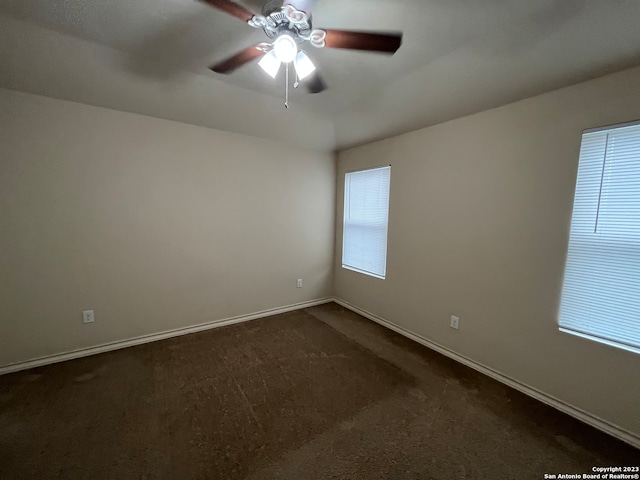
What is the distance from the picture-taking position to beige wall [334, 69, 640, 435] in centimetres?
165

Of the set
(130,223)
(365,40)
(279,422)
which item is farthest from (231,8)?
(279,422)

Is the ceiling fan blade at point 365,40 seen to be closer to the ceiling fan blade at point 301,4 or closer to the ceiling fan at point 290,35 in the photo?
the ceiling fan at point 290,35

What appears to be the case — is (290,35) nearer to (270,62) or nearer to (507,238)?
(270,62)

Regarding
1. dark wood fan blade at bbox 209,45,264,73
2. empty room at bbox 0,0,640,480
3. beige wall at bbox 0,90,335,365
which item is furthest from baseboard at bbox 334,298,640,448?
dark wood fan blade at bbox 209,45,264,73

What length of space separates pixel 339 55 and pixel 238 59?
0.78 metres

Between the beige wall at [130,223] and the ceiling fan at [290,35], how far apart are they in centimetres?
155

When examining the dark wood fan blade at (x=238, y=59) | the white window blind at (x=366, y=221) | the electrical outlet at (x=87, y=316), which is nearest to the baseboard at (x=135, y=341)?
the electrical outlet at (x=87, y=316)

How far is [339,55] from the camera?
187cm

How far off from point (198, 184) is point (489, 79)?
9.26 feet

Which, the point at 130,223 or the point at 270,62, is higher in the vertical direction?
the point at 270,62

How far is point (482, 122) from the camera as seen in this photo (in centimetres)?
218

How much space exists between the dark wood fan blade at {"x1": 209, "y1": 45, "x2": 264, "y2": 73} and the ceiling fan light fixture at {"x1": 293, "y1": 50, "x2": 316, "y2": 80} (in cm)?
22

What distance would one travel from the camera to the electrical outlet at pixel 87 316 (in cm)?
236

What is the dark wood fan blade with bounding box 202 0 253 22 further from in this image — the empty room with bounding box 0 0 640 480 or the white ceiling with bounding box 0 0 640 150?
the white ceiling with bounding box 0 0 640 150
